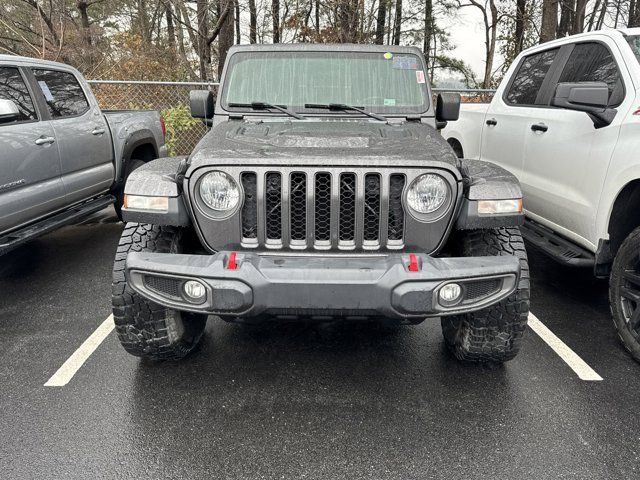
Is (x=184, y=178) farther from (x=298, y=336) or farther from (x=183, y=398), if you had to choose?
(x=298, y=336)

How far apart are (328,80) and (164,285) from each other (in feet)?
6.66

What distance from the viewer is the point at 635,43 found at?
3607 mm

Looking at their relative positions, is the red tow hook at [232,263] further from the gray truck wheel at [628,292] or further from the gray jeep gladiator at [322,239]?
the gray truck wheel at [628,292]

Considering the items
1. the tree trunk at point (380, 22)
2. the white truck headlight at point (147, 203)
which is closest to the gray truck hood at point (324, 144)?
the white truck headlight at point (147, 203)

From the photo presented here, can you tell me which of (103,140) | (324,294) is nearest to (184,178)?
(324,294)

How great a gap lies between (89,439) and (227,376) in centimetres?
80

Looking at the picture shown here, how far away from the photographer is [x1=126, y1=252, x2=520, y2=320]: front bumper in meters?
2.29

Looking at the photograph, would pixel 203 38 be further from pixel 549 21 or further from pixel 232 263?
pixel 232 263

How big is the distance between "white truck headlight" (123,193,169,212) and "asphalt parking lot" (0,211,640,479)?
1.04 meters

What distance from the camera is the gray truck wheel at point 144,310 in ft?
9.01

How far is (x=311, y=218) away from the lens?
250cm

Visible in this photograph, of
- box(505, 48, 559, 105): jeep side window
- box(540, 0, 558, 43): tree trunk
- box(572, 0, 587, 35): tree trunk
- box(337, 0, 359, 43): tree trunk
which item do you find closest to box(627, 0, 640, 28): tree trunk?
box(572, 0, 587, 35): tree trunk

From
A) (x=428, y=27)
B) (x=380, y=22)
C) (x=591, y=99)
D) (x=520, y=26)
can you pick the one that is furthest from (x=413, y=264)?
(x=428, y=27)

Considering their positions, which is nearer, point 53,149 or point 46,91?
point 53,149
